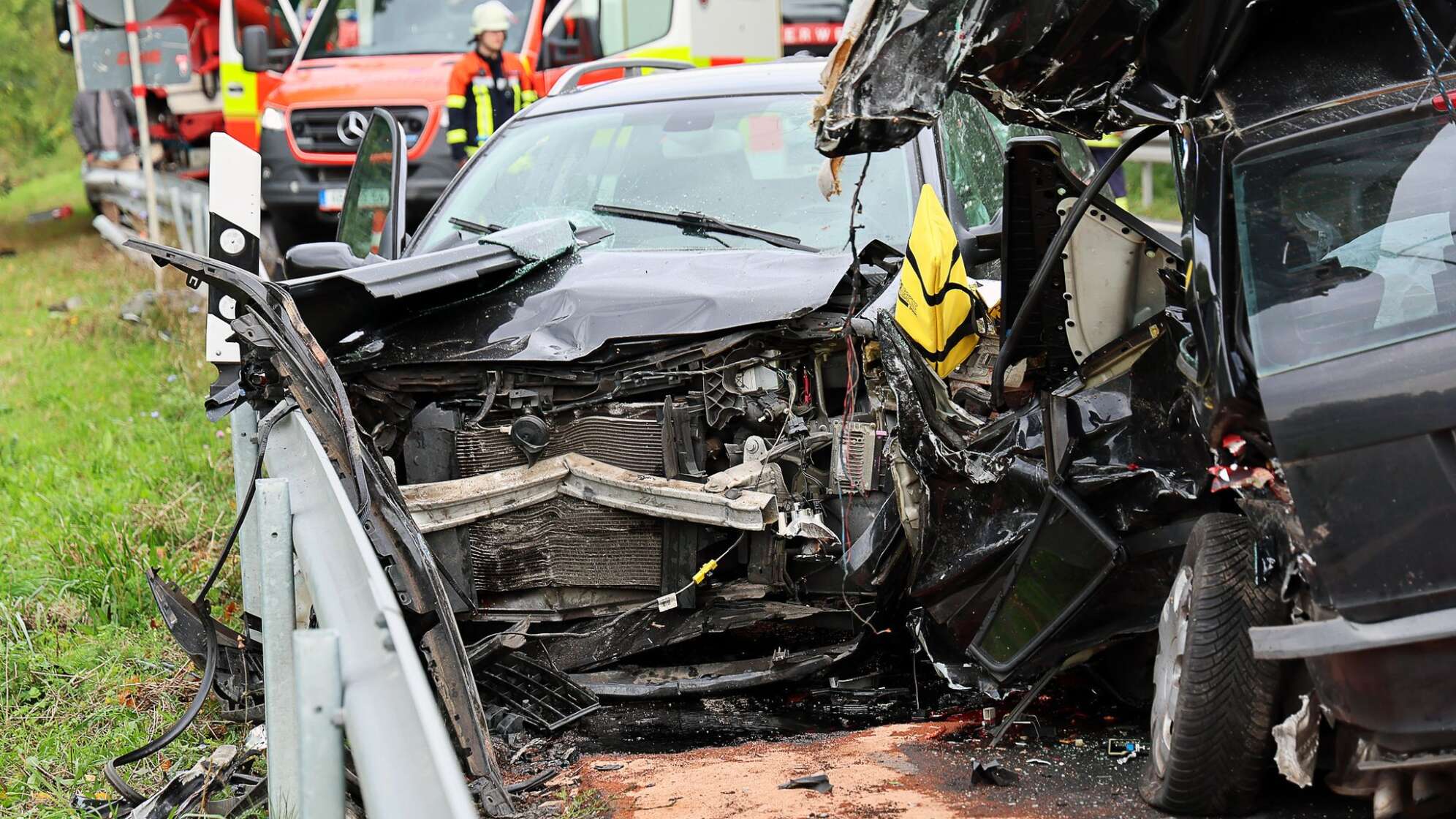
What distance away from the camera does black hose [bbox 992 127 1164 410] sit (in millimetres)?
4176

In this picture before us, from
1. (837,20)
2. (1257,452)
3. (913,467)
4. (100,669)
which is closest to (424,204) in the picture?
(837,20)

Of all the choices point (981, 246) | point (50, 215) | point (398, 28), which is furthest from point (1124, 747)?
point (50, 215)

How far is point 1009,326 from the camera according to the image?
4.54 m

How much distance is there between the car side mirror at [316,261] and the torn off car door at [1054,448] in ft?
6.68

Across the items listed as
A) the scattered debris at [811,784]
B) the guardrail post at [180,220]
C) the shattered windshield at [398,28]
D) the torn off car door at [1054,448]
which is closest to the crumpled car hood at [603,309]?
the torn off car door at [1054,448]

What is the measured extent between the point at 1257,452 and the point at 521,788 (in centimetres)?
213

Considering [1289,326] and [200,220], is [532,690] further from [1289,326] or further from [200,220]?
[200,220]

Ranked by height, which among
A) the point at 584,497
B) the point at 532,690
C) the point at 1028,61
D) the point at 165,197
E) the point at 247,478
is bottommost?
the point at 532,690

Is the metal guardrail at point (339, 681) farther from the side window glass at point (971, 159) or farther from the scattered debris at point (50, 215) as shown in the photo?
the scattered debris at point (50, 215)

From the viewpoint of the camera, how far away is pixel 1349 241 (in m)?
3.35

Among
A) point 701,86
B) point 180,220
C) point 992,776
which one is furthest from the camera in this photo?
point 180,220

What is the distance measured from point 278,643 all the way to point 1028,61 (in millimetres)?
2347

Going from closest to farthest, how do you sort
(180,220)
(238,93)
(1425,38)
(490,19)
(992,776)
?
(1425,38)
(992,776)
(490,19)
(180,220)
(238,93)

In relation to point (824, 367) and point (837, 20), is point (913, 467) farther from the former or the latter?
point (837, 20)
